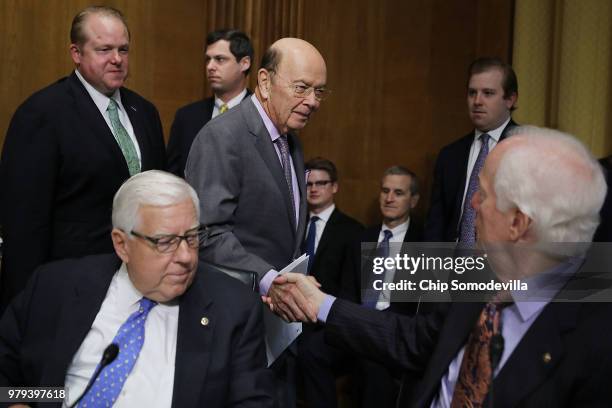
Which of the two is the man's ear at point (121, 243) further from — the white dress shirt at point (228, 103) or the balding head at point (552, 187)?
the white dress shirt at point (228, 103)

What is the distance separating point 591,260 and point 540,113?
126 inches

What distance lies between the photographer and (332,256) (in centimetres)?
494

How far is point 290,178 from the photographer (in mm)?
3279

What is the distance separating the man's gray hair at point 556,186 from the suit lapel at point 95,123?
5.83 ft

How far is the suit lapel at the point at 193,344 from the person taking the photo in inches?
93.2

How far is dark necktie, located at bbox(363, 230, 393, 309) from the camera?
4.72 m

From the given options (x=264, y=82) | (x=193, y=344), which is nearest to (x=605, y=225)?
(x=264, y=82)

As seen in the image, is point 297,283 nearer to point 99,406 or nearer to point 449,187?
point 99,406

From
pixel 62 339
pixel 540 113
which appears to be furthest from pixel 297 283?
pixel 540 113

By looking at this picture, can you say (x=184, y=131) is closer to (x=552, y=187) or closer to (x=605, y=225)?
(x=605, y=225)

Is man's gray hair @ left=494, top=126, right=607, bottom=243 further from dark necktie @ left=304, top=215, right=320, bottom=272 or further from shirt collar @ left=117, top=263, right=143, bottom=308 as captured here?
dark necktie @ left=304, top=215, right=320, bottom=272

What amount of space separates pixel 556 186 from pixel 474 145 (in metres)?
2.56

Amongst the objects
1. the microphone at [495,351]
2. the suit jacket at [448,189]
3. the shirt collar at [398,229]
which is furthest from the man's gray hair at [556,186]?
the shirt collar at [398,229]

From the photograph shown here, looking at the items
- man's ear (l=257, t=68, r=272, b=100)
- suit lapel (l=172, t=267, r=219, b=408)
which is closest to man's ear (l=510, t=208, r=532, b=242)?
suit lapel (l=172, t=267, r=219, b=408)
